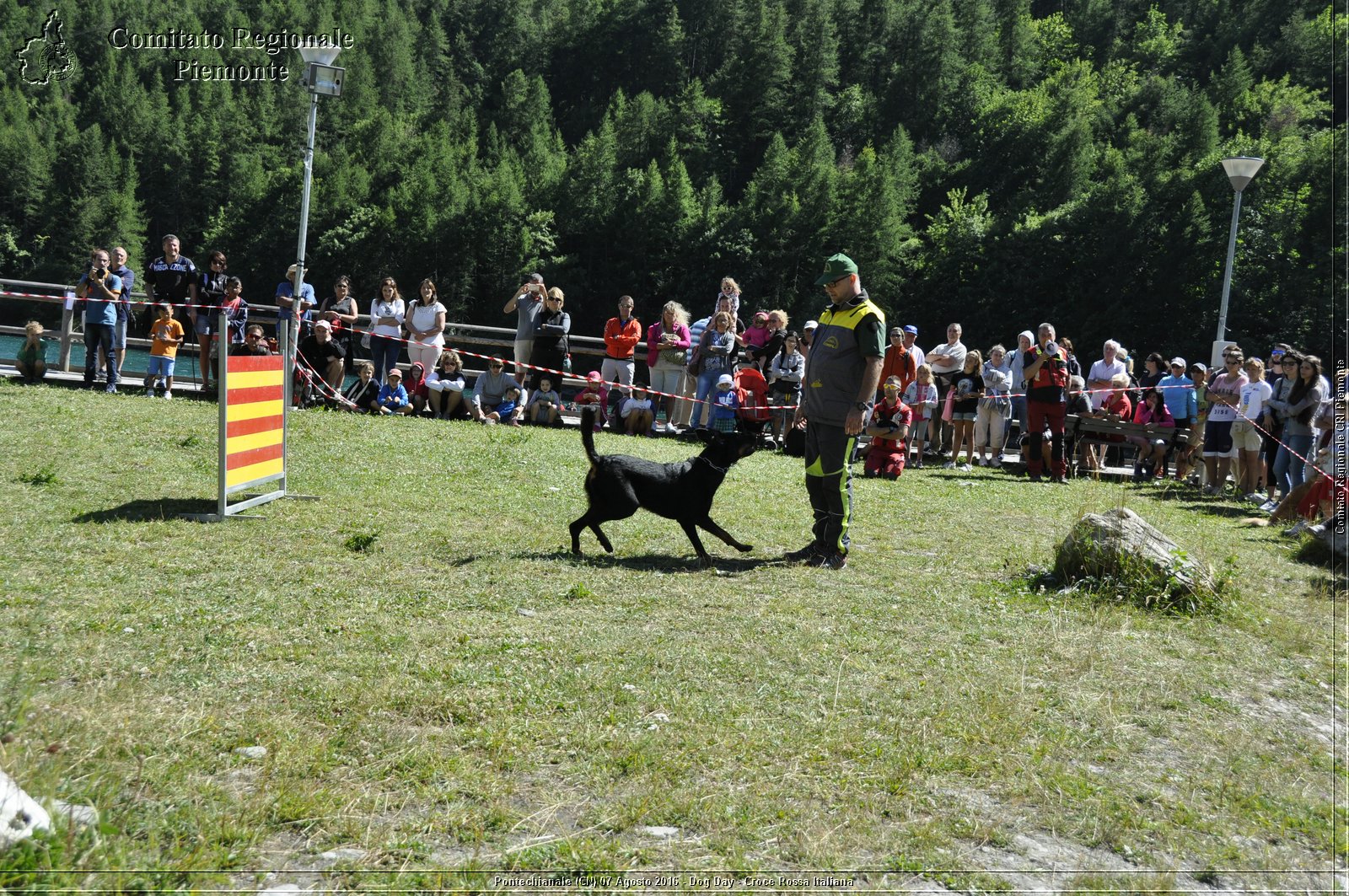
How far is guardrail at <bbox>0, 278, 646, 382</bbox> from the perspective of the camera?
17812 mm

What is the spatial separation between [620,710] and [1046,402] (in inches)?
460

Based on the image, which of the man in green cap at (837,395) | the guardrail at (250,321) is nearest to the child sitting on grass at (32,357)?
the guardrail at (250,321)

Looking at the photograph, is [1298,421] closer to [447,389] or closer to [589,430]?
[589,430]

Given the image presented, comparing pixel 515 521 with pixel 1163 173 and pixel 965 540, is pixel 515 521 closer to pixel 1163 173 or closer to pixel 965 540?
pixel 965 540

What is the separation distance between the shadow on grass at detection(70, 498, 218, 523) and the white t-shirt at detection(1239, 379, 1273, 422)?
12.0 m

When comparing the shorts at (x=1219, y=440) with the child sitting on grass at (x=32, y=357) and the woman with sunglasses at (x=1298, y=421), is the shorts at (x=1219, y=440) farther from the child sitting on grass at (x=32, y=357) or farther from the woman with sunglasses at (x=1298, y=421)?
the child sitting on grass at (x=32, y=357)

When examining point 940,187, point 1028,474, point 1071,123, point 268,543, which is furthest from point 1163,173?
point 268,543

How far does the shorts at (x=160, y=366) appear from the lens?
51.5ft

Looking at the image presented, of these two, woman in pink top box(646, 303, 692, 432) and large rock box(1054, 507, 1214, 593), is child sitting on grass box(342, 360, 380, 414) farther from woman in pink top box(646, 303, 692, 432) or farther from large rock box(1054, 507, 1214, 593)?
large rock box(1054, 507, 1214, 593)

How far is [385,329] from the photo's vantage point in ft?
54.0

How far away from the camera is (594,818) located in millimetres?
3711

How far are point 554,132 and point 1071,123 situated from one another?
5023 centimetres

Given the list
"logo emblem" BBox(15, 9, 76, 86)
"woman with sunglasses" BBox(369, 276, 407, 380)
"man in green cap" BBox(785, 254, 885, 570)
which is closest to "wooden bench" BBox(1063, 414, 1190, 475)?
"man in green cap" BBox(785, 254, 885, 570)

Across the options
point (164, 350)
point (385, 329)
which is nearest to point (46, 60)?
point (164, 350)
